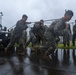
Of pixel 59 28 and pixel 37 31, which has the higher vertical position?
pixel 37 31

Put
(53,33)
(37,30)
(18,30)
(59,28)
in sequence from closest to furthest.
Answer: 1. (59,28)
2. (53,33)
3. (18,30)
4. (37,30)

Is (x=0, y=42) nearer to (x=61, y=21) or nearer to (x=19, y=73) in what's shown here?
(x=61, y=21)

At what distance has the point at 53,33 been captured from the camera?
8125 millimetres

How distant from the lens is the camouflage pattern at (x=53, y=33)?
7.70 metres

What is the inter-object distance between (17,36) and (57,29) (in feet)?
9.44

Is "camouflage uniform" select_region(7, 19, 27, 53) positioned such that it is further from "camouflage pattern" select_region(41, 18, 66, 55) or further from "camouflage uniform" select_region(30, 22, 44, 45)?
"camouflage uniform" select_region(30, 22, 44, 45)

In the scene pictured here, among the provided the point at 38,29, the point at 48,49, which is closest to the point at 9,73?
the point at 48,49

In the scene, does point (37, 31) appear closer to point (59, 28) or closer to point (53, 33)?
point (53, 33)

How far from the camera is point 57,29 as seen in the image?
7.69 metres

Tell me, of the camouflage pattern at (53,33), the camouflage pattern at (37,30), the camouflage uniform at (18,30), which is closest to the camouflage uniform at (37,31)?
the camouflage pattern at (37,30)

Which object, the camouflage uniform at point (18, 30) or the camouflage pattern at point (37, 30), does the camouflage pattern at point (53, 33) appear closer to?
the camouflage uniform at point (18, 30)

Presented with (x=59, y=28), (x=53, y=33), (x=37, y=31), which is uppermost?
(x=37, y=31)

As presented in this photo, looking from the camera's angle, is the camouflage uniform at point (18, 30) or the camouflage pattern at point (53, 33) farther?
the camouflage uniform at point (18, 30)

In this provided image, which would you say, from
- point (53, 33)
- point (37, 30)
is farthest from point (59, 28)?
point (37, 30)
